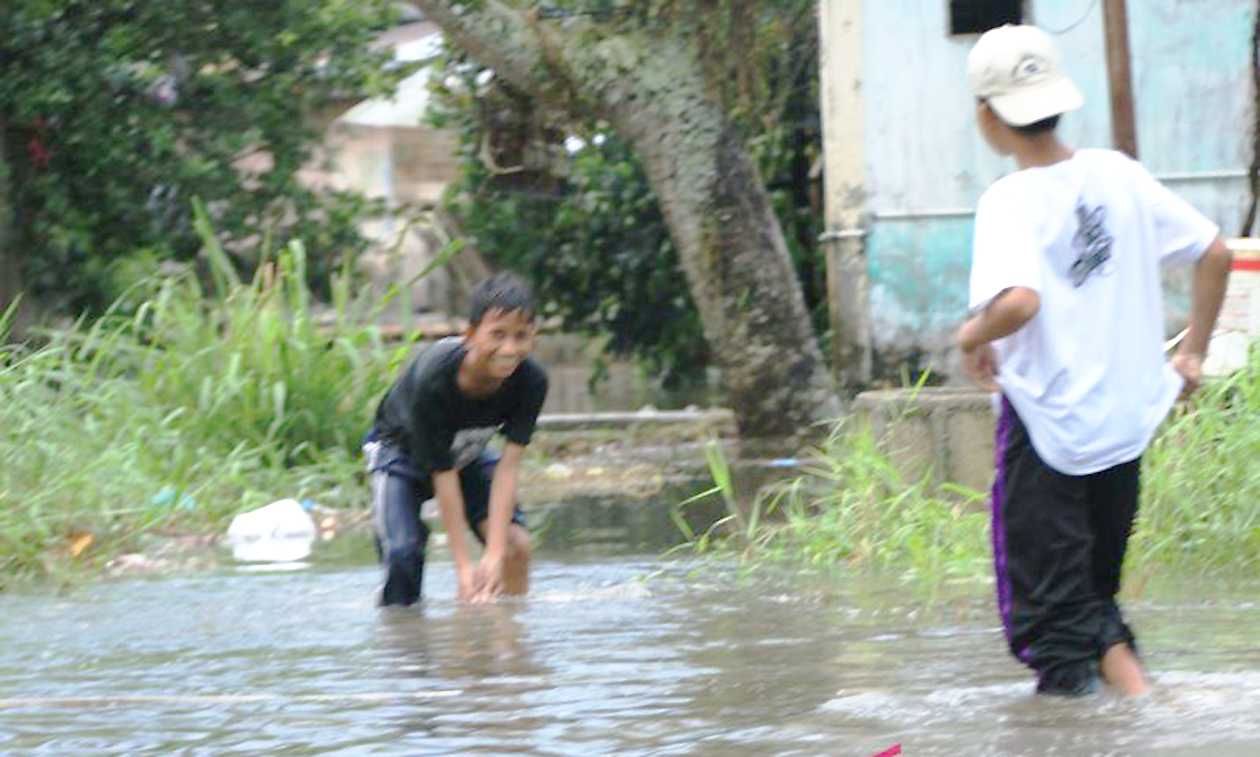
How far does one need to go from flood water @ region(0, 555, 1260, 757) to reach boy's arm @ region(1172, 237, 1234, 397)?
0.71m

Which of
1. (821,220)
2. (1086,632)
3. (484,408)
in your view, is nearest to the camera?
(1086,632)

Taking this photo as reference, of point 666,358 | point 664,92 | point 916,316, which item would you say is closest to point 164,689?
point 664,92

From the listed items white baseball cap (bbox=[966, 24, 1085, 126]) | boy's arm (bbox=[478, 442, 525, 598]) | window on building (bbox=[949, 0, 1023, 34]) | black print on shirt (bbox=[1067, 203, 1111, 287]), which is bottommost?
boy's arm (bbox=[478, 442, 525, 598])

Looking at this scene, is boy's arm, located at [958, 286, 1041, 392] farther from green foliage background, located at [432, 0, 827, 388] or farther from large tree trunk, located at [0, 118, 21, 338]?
large tree trunk, located at [0, 118, 21, 338]

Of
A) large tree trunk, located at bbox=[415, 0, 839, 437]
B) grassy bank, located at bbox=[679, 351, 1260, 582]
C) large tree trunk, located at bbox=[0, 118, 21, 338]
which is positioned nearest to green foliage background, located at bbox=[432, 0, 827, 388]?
large tree trunk, located at bbox=[415, 0, 839, 437]

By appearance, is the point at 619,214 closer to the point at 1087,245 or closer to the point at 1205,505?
the point at 1205,505

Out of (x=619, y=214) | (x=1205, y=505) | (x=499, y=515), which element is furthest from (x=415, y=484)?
(x=619, y=214)

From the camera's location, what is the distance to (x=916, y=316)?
628 inches

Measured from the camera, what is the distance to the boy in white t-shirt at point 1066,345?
15.1 feet

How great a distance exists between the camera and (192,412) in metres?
11.2

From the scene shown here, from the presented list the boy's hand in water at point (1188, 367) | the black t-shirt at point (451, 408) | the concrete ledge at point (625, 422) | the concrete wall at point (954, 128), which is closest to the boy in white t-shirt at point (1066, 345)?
the boy's hand in water at point (1188, 367)

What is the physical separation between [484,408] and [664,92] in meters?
7.82

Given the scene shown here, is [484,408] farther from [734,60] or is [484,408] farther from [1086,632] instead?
[734,60]

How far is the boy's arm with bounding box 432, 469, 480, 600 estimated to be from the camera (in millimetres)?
6734
